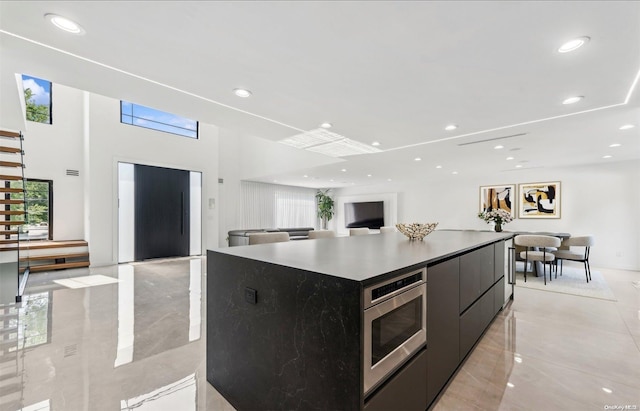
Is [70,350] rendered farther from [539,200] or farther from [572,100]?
[539,200]

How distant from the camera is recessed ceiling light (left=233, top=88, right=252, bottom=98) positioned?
112 inches

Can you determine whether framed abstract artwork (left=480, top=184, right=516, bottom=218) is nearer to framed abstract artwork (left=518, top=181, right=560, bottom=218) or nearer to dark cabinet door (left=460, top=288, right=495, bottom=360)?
framed abstract artwork (left=518, top=181, right=560, bottom=218)

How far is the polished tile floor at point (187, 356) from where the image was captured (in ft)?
5.75

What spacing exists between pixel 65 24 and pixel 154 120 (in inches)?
246

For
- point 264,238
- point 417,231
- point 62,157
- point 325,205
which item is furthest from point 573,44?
point 325,205

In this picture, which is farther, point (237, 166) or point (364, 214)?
point (364, 214)

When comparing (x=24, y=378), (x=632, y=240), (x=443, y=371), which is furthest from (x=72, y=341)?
(x=632, y=240)

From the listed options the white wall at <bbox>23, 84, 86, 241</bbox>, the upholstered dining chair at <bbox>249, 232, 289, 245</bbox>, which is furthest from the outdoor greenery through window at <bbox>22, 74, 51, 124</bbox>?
the upholstered dining chair at <bbox>249, 232, 289, 245</bbox>

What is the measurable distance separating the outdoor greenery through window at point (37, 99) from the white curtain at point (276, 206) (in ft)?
16.3

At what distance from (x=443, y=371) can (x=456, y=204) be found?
25.3 feet

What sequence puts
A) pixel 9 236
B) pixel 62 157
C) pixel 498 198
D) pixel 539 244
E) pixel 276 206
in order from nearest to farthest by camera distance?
pixel 9 236, pixel 539 244, pixel 62 157, pixel 498 198, pixel 276 206

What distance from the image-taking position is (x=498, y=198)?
773cm

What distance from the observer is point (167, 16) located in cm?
175

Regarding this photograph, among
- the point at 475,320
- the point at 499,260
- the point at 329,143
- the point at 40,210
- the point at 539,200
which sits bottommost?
the point at 475,320
